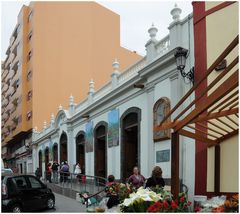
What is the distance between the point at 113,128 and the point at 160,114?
476 cm

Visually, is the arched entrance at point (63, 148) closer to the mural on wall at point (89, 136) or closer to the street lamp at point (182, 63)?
the mural on wall at point (89, 136)

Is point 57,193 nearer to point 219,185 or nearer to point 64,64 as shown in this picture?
point 219,185

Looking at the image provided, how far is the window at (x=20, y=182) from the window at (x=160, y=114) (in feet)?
15.1

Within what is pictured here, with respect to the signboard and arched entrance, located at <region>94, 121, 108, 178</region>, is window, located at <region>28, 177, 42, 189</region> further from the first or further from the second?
arched entrance, located at <region>94, 121, 108, 178</region>

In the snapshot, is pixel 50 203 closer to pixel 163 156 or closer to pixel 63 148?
pixel 163 156

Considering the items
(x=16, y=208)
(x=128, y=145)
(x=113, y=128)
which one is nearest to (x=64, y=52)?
(x=113, y=128)

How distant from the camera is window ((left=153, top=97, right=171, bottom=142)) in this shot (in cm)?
1304

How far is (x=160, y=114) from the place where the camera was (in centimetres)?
1363

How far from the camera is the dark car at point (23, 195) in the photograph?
35.7 feet

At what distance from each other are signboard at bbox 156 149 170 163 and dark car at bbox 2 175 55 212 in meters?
3.78

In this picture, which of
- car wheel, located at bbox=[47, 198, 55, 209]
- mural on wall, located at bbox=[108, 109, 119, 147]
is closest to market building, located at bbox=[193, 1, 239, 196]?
car wheel, located at bbox=[47, 198, 55, 209]

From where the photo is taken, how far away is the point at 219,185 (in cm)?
993

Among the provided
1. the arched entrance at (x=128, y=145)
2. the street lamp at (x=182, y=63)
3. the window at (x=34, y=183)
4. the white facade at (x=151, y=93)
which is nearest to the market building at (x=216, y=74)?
the street lamp at (x=182, y=63)

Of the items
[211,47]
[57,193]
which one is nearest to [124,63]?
[57,193]
